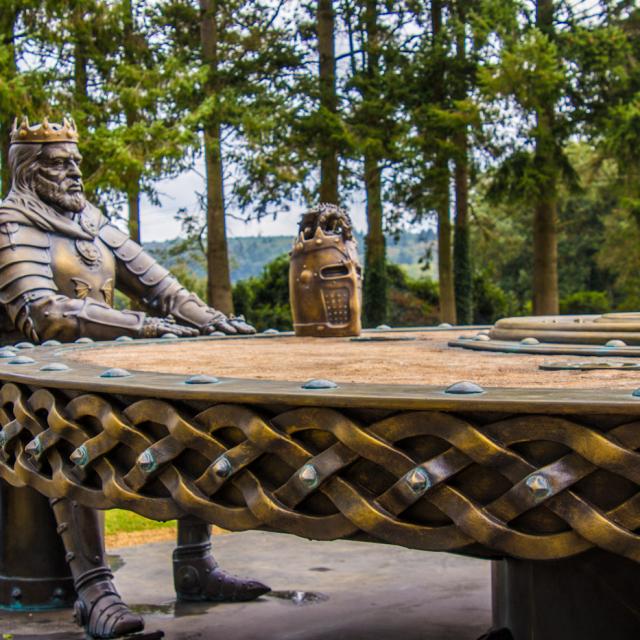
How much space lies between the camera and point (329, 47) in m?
18.0

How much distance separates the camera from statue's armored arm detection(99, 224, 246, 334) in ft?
18.8

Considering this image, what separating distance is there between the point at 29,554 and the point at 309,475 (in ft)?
8.94

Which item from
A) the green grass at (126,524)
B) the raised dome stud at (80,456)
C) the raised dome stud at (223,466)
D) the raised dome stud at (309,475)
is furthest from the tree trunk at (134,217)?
the raised dome stud at (309,475)

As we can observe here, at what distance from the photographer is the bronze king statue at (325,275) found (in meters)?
4.85

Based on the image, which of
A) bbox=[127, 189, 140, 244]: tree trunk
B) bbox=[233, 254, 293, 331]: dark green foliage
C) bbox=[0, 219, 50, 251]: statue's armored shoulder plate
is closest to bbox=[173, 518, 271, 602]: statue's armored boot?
bbox=[0, 219, 50, 251]: statue's armored shoulder plate

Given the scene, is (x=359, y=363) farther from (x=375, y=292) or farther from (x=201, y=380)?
(x=375, y=292)

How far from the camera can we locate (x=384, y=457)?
1.91 meters

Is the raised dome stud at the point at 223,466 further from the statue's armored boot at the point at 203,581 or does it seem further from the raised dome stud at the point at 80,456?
the statue's armored boot at the point at 203,581

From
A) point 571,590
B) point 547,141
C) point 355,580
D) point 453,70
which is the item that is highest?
point 453,70

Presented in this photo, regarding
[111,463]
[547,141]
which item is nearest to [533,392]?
[111,463]

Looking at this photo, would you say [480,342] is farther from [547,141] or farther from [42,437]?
[547,141]

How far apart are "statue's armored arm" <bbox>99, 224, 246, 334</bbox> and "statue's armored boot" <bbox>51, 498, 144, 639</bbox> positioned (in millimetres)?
2386

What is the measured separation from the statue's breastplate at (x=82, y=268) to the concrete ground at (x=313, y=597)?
1.37 metres

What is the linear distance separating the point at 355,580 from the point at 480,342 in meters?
1.71
